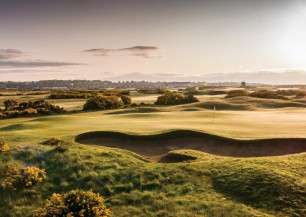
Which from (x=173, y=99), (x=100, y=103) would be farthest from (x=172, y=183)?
(x=173, y=99)

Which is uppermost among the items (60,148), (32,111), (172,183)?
(60,148)

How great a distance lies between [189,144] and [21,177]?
1073 centimetres

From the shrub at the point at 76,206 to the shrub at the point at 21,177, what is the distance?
319 cm

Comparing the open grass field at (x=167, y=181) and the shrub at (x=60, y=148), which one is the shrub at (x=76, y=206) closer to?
the open grass field at (x=167, y=181)

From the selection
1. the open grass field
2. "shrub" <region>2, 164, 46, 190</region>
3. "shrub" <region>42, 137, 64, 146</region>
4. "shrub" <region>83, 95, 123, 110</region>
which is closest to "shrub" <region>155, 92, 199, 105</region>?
"shrub" <region>83, 95, 123, 110</region>

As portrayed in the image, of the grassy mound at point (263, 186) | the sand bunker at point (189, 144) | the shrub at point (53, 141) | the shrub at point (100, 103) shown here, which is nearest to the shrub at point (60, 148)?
the shrub at point (53, 141)

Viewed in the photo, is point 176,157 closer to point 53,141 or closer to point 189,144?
point 189,144

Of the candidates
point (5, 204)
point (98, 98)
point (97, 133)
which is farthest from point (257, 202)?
point (98, 98)

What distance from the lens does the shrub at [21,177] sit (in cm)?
1684

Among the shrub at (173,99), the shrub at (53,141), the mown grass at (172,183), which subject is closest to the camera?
the mown grass at (172,183)

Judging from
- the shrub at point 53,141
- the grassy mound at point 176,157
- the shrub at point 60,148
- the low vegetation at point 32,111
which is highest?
the shrub at point 53,141

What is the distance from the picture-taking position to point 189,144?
918 inches

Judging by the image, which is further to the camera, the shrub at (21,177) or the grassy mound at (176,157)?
the grassy mound at (176,157)

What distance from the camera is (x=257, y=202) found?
14.2m
